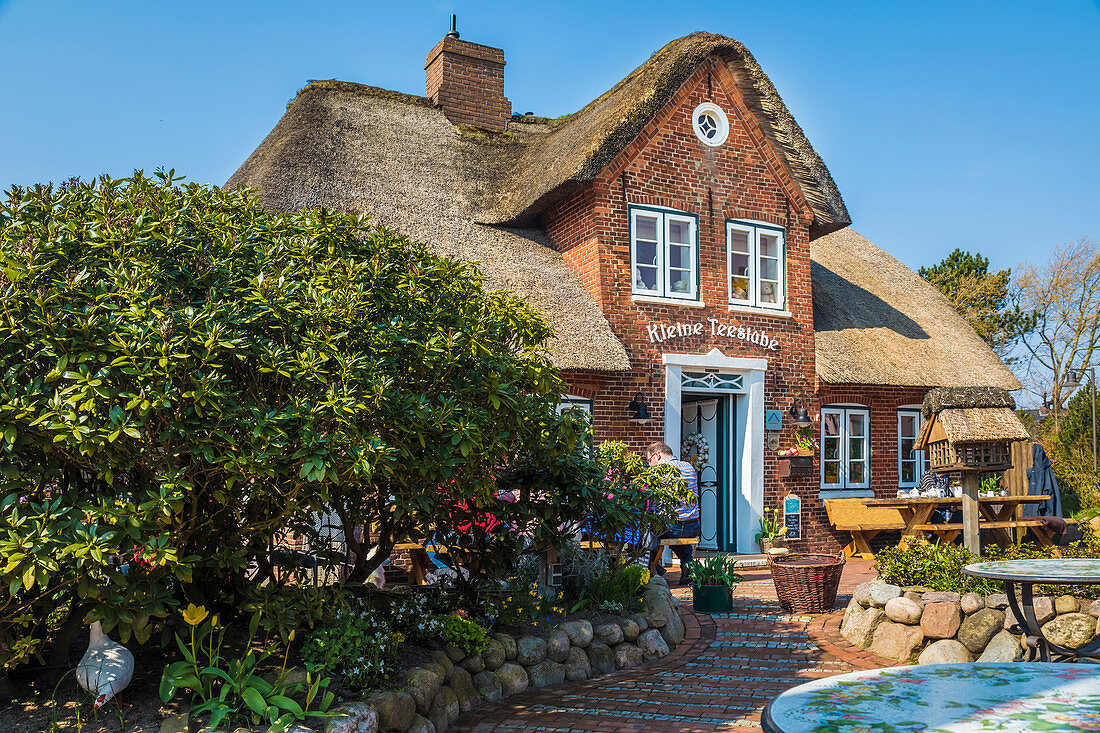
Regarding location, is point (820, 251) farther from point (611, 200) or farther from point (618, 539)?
point (618, 539)

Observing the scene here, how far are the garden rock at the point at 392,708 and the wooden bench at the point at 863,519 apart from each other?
932 centimetres

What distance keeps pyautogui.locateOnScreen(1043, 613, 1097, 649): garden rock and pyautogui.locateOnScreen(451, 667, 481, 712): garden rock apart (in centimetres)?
406

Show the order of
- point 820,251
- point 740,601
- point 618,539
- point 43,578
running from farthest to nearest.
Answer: point 820,251 → point 740,601 → point 618,539 → point 43,578

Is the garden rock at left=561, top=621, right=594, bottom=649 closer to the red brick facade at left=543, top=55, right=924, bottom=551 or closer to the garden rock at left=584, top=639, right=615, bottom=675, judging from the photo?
the garden rock at left=584, top=639, right=615, bottom=675

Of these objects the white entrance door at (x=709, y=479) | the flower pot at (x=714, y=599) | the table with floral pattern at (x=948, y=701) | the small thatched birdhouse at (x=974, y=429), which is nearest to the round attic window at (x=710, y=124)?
the white entrance door at (x=709, y=479)

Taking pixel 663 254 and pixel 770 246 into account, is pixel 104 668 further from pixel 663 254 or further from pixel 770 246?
pixel 770 246

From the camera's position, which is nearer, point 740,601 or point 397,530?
point 397,530

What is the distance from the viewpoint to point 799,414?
13.2 metres

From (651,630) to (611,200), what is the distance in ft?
22.5

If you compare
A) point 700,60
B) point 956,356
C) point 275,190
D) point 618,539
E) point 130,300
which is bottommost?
point 618,539

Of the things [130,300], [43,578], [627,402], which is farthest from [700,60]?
[43,578]

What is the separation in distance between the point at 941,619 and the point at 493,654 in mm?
3382

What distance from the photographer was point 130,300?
4.23 meters

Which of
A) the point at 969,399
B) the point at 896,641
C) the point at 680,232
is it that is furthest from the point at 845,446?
the point at 896,641
